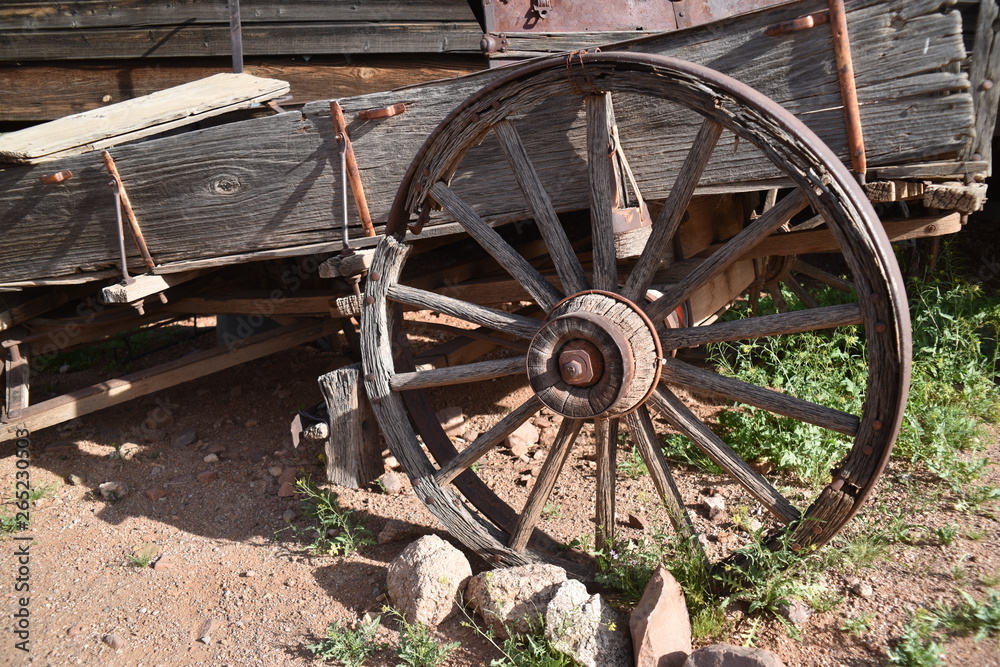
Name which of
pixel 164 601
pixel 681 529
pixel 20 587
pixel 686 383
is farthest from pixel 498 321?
pixel 20 587

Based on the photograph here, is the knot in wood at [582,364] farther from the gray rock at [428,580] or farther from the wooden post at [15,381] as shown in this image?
the wooden post at [15,381]

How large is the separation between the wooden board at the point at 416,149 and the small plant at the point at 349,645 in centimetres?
143

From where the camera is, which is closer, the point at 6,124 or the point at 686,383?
the point at 686,383

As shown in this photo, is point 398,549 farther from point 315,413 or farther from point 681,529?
point 681,529

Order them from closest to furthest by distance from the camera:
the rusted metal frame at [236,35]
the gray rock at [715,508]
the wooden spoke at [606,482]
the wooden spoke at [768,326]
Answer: the wooden spoke at [768,326] < the wooden spoke at [606,482] < the gray rock at [715,508] < the rusted metal frame at [236,35]

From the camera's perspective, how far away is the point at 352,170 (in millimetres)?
2863

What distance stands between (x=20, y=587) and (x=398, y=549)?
60.5 inches

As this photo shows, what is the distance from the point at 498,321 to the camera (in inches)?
103

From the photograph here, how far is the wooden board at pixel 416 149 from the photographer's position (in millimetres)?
2061

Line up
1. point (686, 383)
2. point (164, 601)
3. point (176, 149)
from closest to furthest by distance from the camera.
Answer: point (686, 383)
point (164, 601)
point (176, 149)

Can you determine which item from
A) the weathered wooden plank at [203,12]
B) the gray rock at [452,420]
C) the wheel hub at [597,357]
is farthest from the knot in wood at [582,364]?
the weathered wooden plank at [203,12]

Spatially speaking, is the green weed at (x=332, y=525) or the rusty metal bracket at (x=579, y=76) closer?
the rusty metal bracket at (x=579, y=76)

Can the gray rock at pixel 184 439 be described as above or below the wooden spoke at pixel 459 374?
below

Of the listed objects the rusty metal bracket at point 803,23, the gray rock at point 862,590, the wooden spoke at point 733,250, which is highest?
the rusty metal bracket at point 803,23
